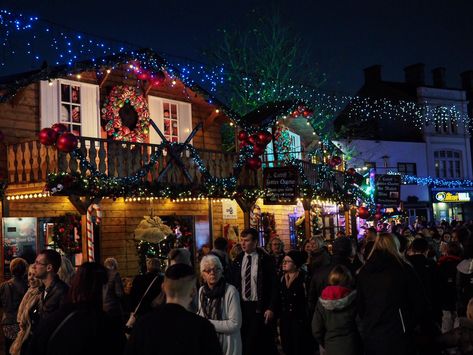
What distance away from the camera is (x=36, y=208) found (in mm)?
14922

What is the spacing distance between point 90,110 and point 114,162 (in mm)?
3166

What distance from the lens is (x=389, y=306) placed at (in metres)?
5.61

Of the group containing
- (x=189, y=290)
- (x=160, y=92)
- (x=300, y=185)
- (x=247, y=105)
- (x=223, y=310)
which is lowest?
(x=223, y=310)

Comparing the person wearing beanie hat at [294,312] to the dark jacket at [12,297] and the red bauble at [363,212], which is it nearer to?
the dark jacket at [12,297]

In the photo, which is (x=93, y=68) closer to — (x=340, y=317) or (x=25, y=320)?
(x=25, y=320)

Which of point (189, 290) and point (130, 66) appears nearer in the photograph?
point (189, 290)

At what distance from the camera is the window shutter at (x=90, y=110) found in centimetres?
1659

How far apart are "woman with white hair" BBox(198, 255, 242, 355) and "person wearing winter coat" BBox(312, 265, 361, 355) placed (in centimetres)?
87

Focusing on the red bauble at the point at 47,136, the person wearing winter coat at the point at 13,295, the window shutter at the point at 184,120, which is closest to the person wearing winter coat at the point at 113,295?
the person wearing winter coat at the point at 13,295

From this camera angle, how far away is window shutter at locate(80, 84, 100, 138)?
16.6 metres

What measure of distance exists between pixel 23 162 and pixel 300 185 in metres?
8.88

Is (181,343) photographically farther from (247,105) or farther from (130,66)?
(247,105)

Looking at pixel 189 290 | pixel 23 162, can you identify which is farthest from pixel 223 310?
pixel 23 162

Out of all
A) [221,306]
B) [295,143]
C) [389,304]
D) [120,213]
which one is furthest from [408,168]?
[221,306]
